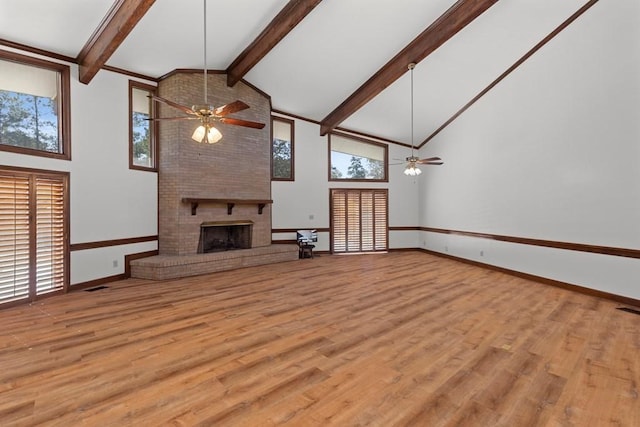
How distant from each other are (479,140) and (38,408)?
7.92 meters

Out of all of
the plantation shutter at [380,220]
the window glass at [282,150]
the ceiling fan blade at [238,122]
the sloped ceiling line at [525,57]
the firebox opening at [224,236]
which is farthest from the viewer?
the plantation shutter at [380,220]

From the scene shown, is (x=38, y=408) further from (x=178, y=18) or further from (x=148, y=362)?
(x=178, y=18)

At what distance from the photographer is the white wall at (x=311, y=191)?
8.10 meters

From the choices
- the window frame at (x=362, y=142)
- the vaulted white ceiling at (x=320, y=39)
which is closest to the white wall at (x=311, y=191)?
the window frame at (x=362, y=142)

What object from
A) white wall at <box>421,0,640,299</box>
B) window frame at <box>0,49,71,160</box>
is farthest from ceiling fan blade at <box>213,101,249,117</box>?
white wall at <box>421,0,640,299</box>

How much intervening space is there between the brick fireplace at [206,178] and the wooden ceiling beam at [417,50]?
207 centimetres

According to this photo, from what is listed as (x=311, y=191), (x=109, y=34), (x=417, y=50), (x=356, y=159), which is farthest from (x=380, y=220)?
(x=109, y=34)

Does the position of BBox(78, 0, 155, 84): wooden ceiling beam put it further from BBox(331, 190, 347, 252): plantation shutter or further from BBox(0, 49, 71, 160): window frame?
BBox(331, 190, 347, 252): plantation shutter

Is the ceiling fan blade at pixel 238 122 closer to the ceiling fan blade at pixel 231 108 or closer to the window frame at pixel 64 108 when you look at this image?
the ceiling fan blade at pixel 231 108

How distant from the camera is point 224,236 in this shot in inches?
279

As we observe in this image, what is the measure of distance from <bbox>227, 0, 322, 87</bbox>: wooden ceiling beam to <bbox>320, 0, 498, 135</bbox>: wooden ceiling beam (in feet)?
6.87

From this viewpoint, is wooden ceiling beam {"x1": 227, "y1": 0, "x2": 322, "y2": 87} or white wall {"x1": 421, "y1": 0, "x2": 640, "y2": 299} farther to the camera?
wooden ceiling beam {"x1": 227, "y1": 0, "x2": 322, "y2": 87}

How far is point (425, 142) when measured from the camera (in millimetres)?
9180

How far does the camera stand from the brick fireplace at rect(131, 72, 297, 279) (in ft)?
20.0
